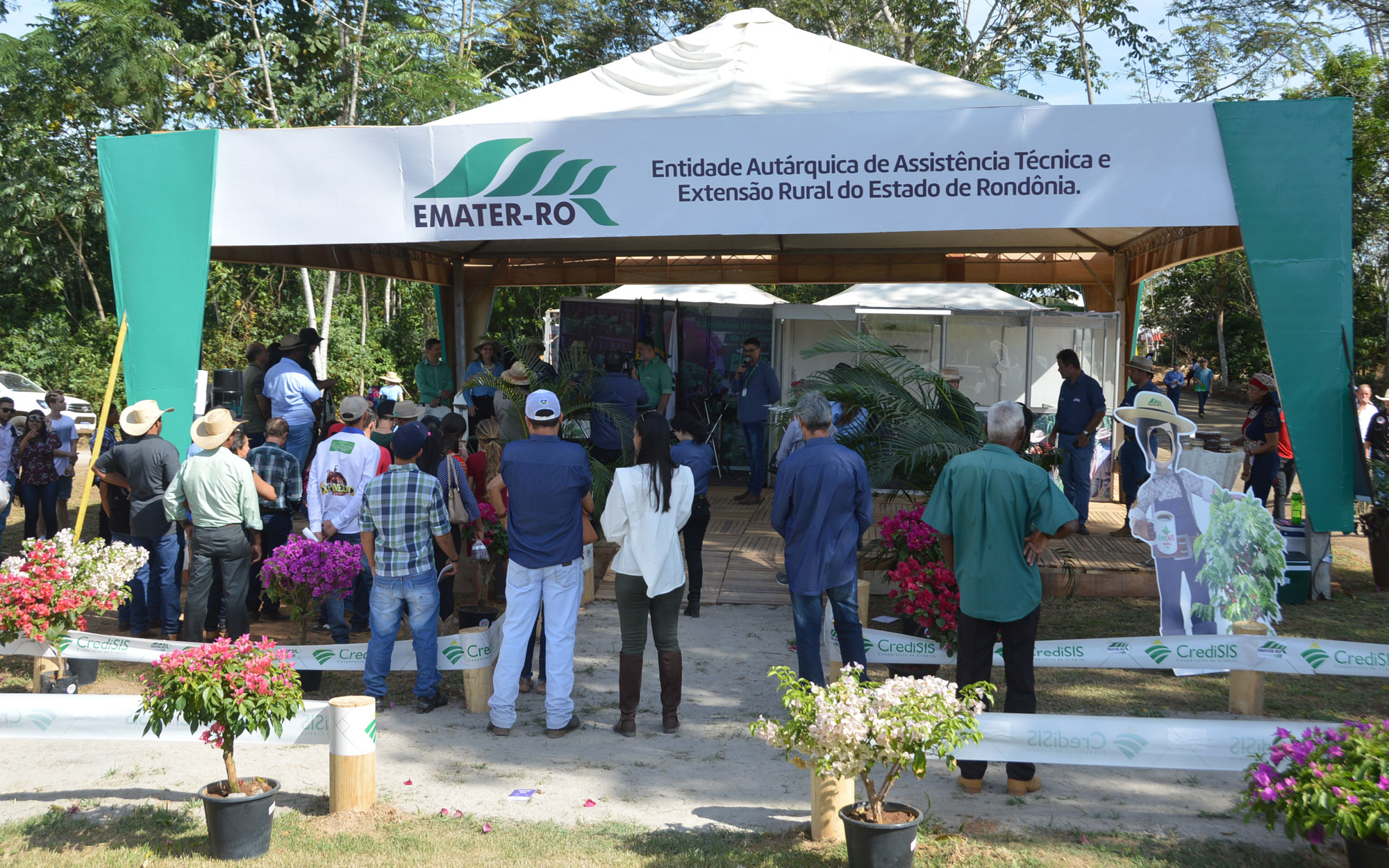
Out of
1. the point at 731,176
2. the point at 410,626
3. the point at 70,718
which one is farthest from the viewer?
the point at 731,176

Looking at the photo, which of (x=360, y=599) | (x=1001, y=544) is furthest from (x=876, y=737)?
(x=360, y=599)

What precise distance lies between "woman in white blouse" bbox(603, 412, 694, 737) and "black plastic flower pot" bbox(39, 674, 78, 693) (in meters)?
3.28

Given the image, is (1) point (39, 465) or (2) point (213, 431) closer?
(2) point (213, 431)

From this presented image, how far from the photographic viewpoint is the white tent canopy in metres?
13.5

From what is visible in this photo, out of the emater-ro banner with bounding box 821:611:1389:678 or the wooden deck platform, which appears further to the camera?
the wooden deck platform

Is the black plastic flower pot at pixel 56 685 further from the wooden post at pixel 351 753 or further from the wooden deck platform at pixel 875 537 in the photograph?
the wooden deck platform at pixel 875 537

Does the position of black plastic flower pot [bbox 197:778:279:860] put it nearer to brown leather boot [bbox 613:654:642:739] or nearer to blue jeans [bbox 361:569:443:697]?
blue jeans [bbox 361:569:443:697]

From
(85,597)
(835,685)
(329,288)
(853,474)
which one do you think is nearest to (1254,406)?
(853,474)

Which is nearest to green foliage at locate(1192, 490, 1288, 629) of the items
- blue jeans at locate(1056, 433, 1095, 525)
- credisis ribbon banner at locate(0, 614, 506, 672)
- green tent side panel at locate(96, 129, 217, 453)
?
blue jeans at locate(1056, 433, 1095, 525)

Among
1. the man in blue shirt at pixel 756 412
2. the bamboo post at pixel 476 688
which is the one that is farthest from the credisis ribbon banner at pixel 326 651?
the man in blue shirt at pixel 756 412

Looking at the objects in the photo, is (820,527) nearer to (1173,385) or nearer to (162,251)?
(162,251)

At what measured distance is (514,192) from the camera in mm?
7035

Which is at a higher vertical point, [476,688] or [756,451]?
[756,451]

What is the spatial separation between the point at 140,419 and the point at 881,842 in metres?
5.48
